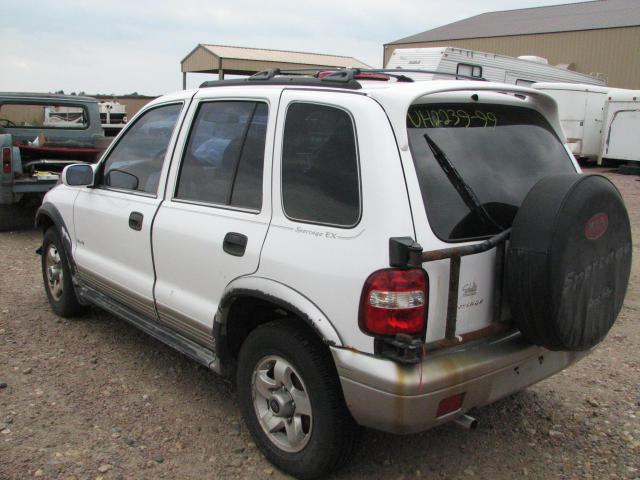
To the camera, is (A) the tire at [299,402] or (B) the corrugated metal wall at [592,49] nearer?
(A) the tire at [299,402]

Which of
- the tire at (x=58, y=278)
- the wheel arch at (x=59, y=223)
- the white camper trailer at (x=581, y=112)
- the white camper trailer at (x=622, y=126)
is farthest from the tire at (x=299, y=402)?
the white camper trailer at (x=581, y=112)

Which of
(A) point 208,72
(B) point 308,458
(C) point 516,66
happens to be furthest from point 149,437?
(A) point 208,72

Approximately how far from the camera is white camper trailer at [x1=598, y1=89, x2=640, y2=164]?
15461 millimetres

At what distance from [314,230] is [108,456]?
1602 millimetres

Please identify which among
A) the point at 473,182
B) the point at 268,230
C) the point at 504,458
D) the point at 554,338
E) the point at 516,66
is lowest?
the point at 504,458

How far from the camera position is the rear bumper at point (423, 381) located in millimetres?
2363

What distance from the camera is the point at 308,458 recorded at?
2.79 meters

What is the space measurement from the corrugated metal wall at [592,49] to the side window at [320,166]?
104 ft

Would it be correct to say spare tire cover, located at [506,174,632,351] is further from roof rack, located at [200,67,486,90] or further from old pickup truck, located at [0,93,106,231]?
old pickup truck, located at [0,93,106,231]

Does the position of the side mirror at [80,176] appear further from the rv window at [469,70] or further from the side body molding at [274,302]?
the rv window at [469,70]

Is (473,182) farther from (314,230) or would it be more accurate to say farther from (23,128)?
(23,128)

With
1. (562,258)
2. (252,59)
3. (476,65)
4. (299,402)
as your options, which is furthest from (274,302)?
(252,59)

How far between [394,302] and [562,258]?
2.33 feet

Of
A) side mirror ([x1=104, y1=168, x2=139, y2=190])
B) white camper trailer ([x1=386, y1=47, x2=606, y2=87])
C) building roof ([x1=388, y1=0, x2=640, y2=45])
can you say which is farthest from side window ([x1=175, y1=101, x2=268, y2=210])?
building roof ([x1=388, y1=0, x2=640, y2=45])
